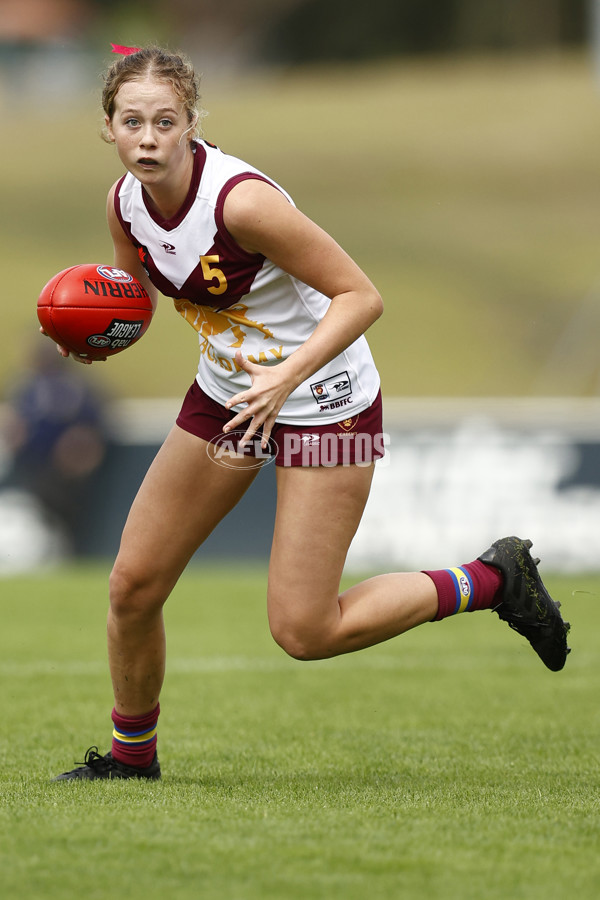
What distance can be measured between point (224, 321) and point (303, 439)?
411 mm

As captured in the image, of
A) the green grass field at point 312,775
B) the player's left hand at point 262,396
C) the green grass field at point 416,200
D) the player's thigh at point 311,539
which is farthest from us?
the green grass field at point 416,200

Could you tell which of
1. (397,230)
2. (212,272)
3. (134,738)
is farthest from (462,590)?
(397,230)

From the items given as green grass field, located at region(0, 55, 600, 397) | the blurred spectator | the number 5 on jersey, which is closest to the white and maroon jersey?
the number 5 on jersey

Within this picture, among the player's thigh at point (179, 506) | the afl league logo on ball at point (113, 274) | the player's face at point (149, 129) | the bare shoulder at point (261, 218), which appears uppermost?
the player's face at point (149, 129)

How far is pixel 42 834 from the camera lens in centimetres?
311

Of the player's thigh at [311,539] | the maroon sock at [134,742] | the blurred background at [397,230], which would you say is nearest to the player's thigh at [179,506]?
the player's thigh at [311,539]

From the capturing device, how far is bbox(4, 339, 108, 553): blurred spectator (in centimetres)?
1116

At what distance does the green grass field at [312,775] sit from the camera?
2.81 metres

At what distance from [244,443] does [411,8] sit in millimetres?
26408

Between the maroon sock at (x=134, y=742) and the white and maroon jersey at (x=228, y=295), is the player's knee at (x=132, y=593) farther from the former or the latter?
the white and maroon jersey at (x=228, y=295)

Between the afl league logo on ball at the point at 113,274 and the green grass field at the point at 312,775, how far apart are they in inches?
58.4

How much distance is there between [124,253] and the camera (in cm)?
403

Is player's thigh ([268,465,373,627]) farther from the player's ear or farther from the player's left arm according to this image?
the player's ear

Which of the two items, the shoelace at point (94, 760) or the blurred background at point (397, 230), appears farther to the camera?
the blurred background at point (397, 230)
